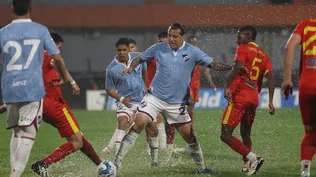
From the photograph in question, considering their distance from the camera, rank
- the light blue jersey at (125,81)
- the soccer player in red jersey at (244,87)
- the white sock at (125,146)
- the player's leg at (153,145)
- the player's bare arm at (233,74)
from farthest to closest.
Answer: the light blue jersey at (125,81), the player's leg at (153,145), the soccer player in red jersey at (244,87), the player's bare arm at (233,74), the white sock at (125,146)

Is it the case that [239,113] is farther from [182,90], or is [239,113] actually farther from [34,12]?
[34,12]

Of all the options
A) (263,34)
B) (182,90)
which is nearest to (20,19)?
(182,90)

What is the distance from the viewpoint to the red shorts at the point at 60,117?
11336mm

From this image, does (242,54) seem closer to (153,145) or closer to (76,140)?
(153,145)

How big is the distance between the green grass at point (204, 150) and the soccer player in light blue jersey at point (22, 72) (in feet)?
9.66

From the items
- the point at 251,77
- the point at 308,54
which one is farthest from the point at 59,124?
the point at 308,54

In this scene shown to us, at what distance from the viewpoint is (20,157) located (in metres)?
9.57

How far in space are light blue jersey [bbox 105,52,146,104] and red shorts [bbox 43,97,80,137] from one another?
290cm

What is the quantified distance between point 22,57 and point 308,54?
3088 mm

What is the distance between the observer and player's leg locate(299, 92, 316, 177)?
32.2ft

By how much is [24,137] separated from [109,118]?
18145mm

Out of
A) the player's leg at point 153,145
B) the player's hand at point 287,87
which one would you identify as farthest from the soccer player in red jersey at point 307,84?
the player's leg at point 153,145

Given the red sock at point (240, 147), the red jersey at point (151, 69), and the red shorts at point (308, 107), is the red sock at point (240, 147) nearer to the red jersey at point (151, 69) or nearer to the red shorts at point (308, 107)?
the red shorts at point (308, 107)

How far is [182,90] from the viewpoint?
12383 millimetres
